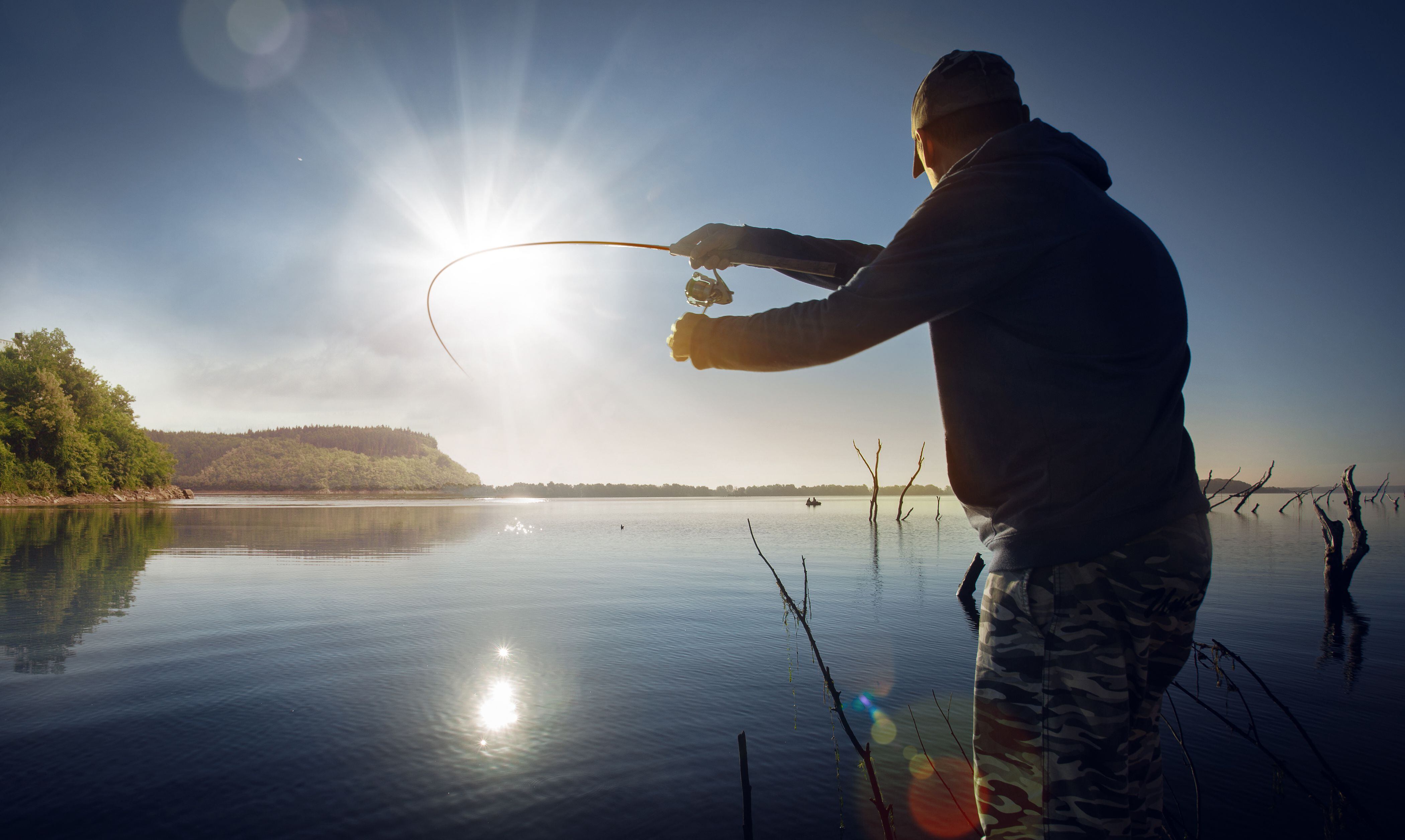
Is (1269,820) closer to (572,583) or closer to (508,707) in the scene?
(508,707)

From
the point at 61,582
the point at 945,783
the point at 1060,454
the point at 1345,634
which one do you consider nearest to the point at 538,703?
the point at 945,783

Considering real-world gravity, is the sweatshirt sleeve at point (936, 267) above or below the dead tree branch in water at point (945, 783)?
above

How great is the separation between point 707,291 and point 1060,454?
1475 millimetres

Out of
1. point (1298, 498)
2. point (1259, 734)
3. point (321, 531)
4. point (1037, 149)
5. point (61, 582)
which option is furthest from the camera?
point (1298, 498)

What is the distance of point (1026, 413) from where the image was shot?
1335 millimetres

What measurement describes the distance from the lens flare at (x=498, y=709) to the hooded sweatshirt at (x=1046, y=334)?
19.6 feet

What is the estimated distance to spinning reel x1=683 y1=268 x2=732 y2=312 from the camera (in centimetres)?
243

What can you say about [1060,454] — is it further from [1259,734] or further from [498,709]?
[1259,734]

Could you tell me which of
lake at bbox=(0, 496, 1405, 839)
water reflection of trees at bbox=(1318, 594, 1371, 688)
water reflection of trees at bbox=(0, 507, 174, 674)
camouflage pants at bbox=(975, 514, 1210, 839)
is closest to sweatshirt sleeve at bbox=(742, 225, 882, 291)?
Answer: camouflage pants at bbox=(975, 514, 1210, 839)

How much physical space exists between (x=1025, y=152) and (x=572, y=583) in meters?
15.4

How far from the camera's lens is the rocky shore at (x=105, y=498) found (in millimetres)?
52406

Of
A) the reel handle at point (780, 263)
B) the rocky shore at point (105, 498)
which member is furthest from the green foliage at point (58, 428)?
the reel handle at point (780, 263)

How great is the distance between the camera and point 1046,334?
4.33 feet

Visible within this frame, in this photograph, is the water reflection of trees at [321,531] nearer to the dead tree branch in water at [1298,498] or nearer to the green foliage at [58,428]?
the green foliage at [58,428]
